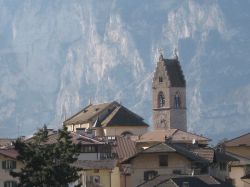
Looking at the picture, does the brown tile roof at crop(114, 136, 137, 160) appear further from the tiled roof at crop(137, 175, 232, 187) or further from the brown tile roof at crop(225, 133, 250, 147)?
the tiled roof at crop(137, 175, 232, 187)

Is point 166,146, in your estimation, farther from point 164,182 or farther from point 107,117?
point 107,117

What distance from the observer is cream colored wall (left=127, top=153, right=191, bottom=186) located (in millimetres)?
88375

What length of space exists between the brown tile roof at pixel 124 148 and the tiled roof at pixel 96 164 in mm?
11515

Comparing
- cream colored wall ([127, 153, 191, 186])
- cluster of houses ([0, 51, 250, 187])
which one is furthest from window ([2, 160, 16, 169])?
cream colored wall ([127, 153, 191, 186])

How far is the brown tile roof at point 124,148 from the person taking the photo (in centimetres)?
10493

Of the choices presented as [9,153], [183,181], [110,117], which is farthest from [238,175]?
[110,117]

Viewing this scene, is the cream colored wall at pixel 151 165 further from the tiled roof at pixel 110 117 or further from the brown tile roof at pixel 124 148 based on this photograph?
the tiled roof at pixel 110 117

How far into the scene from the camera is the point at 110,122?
153500 millimetres

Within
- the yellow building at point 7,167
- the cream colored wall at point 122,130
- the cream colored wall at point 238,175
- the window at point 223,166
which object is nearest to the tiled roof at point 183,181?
the yellow building at point 7,167

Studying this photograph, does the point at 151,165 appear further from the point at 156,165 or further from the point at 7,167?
the point at 7,167

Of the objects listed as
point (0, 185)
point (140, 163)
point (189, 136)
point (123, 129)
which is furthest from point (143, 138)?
point (0, 185)

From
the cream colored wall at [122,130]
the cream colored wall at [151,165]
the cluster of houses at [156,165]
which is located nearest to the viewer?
the cluster of houses at [156,165]

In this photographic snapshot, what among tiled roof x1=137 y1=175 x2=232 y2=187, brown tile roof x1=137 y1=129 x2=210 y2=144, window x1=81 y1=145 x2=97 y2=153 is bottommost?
tiled roof x1=137 y1=175 x2=232 y2=187

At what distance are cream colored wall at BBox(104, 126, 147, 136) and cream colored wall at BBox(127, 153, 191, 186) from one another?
61040 millimetres
